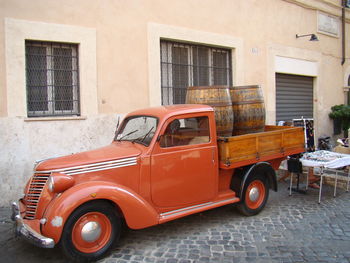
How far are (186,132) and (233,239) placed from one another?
145 centimetres

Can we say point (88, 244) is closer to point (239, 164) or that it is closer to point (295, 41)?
point (239, 164)

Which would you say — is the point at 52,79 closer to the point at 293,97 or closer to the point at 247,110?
the point at 247,110

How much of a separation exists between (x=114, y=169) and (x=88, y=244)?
833 mm

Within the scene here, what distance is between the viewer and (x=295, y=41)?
9312mm

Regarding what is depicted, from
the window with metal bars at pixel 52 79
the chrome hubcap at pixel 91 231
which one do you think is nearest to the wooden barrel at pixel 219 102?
the chrome hubcap at pixel 91 231

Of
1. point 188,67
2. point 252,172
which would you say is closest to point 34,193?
point 252,172

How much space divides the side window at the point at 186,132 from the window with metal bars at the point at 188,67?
2.71 m

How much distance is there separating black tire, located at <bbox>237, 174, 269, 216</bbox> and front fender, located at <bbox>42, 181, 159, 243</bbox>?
4.88 ft

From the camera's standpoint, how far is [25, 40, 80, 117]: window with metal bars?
536cm

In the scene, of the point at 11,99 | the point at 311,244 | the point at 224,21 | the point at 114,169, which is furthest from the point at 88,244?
the point at 224,21

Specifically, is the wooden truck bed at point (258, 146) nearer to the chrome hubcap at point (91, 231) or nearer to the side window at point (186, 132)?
the side window at point (186, 132)

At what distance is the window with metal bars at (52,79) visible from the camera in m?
5.36

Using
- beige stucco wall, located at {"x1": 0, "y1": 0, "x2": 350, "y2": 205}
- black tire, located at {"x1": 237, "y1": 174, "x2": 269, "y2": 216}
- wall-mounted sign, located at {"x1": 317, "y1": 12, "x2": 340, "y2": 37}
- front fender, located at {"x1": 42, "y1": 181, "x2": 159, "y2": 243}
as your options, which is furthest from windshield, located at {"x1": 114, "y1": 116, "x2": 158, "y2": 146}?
wall-mounted sign, located at {"x1": 317, "y1": 12, "x2": 340, "y2": 37}

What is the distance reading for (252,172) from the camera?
15.0ft
